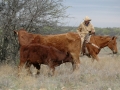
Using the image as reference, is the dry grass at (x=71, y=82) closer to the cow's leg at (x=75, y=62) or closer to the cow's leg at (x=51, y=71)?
the cow's leg at (x=51, y=71)

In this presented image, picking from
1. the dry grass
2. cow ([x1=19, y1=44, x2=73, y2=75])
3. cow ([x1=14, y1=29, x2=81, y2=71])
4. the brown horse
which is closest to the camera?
the dry grass

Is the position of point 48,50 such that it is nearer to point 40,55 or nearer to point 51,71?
point 40,55

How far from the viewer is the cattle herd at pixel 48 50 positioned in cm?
1181

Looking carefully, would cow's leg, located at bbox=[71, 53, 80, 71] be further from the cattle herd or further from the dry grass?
the dry grass

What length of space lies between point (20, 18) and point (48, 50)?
10.6 feet

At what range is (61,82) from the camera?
974cm

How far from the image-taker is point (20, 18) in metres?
14.5

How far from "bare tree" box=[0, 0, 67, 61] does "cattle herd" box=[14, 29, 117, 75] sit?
54.2 inches

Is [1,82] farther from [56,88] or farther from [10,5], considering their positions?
[10,5]

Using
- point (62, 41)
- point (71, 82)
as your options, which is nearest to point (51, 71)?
point (71, 82)

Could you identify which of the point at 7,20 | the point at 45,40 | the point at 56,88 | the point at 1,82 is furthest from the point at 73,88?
the point at 7,20

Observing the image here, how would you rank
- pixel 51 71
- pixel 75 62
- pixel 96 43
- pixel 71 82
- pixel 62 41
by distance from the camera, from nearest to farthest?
pixel 71 82, pixel 51 71, pixel 75 62, pixel 62 41, pixel 96 43

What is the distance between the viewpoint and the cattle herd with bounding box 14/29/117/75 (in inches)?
465

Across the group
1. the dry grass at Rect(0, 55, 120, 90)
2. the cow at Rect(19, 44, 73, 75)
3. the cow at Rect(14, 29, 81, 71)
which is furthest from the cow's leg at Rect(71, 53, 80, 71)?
the dry grass at Rect(0, 55, 120, 90)
